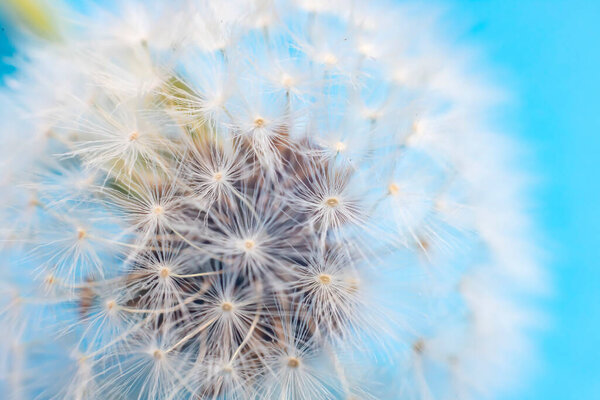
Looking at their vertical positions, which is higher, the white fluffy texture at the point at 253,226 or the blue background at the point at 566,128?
the blue background at the point at 566,128

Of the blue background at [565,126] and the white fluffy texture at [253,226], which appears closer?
the white fluffy texture at [253,226]

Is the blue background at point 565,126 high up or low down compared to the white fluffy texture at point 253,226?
up

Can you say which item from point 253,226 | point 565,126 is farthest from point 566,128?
point 253,226

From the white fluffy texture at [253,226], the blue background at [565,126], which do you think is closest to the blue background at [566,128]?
the blue background at [565,126]

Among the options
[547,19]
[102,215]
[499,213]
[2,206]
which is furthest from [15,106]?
[547,19]

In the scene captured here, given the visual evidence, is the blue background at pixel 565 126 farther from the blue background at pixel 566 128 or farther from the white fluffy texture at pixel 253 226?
the white fluffy texture at pixel 253 226

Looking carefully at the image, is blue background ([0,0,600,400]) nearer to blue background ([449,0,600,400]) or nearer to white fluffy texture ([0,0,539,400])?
blue background ([449,0,600,400])
